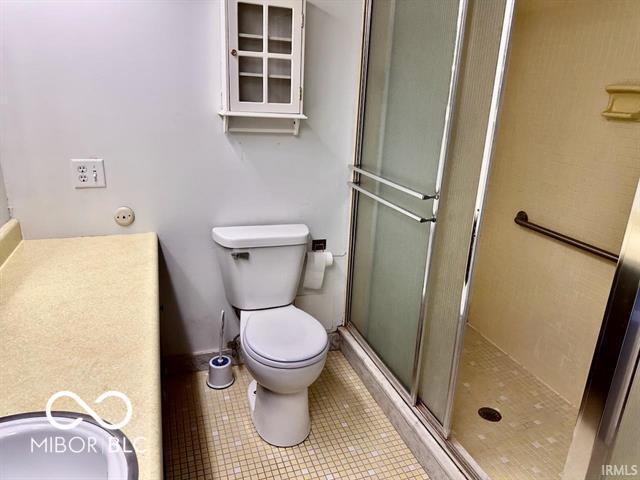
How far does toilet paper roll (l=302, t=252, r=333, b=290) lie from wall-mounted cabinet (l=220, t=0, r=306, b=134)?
0.69 metres

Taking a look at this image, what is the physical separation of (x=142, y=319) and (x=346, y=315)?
144 centimetres

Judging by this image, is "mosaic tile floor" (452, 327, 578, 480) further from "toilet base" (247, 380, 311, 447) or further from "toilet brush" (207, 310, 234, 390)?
"toilet brush" (207, 310, 234, 390)

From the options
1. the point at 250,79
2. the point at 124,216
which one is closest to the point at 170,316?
the point at 124,216

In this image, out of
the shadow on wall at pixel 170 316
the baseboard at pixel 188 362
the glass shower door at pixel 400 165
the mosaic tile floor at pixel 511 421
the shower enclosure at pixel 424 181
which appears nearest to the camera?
the shower enclosure at pixel 424 181

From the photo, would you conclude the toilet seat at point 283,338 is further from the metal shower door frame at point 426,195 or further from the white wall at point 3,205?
the white wall at point 3,205

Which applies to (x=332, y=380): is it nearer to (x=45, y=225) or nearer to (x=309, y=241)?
(x=309, y=241)

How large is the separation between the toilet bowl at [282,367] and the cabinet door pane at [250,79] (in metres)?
0.94

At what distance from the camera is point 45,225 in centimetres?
177

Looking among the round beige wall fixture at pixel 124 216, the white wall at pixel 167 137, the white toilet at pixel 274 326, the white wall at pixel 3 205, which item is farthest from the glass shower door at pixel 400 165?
the white wall at pixel 3 205

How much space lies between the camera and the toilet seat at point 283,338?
162 cm

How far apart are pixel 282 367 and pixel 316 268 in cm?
71

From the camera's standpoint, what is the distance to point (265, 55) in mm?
1780

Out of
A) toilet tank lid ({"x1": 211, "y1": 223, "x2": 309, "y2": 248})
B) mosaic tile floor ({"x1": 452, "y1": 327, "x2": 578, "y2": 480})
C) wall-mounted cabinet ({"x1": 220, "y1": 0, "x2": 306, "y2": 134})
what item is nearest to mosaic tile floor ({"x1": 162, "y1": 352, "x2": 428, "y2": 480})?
mosaic tile floor ({"x1": 452, "y1": 327, "x2": 578, "y2": 480})

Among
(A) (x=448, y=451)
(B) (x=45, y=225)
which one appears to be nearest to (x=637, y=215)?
(A) (x=448, y=451)
